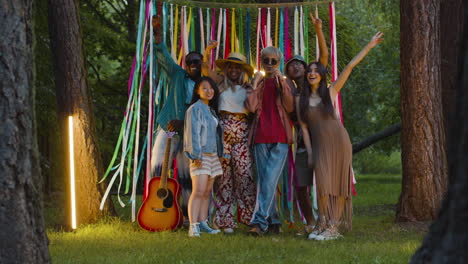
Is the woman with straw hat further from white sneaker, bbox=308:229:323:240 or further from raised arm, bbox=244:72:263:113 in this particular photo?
white sneaker, bbox=308:229:323:240

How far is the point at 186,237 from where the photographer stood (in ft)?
20.0

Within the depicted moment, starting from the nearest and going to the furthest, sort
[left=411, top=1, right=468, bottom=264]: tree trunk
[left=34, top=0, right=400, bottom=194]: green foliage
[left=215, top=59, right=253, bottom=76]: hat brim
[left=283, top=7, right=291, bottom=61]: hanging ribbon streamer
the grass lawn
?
[left=411, top=1, right=468, bottom=264]: tree trunk
the grass lawn
[left=215, top=59, right=253, bottom=76]: hat brim
[left=283, top=7, right=291, bottom=61]: hanging ribbon streamer
[left=34, top=0, right=400, bottom=194]: green foliage

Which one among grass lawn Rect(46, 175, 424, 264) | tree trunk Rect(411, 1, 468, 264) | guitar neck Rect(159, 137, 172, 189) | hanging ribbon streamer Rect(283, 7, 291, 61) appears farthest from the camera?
hanging ribbon streamer Rect(283, 7, 291, 61)

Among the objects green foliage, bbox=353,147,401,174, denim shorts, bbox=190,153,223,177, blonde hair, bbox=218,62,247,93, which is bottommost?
green foliage, bbox=353,147,401,174

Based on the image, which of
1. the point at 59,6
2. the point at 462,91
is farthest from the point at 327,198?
the point at 462,91

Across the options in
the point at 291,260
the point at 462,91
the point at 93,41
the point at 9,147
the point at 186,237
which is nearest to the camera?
the point at 462,91

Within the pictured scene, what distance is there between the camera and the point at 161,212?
663 centimetres

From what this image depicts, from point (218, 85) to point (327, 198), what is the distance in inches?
59.2

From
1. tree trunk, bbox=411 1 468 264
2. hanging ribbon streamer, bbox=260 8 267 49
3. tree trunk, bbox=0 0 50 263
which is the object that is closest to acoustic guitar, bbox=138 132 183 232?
hanging ribbon streamer, bbox=260 8 267 49

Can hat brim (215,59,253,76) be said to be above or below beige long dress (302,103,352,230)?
above

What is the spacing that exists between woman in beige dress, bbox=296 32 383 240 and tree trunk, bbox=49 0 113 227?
2.41m

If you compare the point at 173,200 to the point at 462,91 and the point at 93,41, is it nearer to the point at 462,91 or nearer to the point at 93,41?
the point at 462,91

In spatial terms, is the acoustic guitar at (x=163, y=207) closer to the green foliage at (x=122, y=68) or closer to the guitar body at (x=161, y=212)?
the guitar body at (x=161, y=212)

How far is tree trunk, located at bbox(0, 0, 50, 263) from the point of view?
326 cm
